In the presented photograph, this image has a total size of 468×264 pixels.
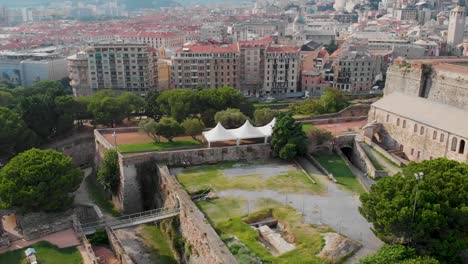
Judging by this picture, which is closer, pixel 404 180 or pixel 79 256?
pixel 404 180

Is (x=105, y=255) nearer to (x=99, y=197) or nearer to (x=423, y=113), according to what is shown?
(x=99, y=197)

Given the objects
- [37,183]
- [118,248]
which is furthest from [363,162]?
[37,183]

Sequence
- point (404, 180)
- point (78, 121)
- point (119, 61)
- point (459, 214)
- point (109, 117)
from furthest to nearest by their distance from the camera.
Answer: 1. point (119, 61)
2. point (78, 121)
3. point (109, 117)
4. point (404, 180)
5. point (459, 214)

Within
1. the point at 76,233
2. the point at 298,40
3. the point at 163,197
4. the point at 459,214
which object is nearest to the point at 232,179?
the point at 163,197

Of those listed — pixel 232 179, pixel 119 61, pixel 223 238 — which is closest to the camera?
pixel 223 238

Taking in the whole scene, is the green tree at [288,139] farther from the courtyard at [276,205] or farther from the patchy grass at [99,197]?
the patchy grass at [99,197]

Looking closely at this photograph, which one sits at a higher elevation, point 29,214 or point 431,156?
point 431,156

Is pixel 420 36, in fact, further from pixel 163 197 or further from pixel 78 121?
pixel 163 197
